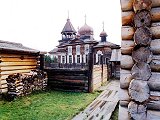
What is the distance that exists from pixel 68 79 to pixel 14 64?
3892 mm

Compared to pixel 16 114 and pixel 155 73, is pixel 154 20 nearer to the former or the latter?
pixel 155 73

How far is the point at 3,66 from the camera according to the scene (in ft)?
39.8

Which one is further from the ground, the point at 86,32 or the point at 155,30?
the point at 86,32

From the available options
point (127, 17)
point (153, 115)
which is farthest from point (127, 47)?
point (153, 115)

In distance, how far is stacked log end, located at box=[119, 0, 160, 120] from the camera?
10.7 ft

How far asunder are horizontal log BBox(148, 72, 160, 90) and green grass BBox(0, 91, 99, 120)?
524cm

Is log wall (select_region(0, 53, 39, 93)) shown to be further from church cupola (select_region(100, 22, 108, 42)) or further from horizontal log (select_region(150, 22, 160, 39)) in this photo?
church cupola (select_region(100, 22, 108, 42))

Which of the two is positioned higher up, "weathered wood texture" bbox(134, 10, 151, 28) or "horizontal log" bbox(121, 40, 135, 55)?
"weathered wood texture" bbox(134, 10, 151, 28)

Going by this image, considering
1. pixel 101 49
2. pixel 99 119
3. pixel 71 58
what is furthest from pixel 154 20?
pixel 71 58

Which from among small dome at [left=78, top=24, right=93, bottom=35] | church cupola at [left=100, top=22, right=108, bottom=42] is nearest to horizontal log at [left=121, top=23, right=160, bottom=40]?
church cupola at [left=100, top=22, right=108, bottom=42]

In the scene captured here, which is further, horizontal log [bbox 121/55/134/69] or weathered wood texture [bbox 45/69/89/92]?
weathered wood texture [bbox 45/69/89/92]

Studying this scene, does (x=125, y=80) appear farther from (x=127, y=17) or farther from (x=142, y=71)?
(x=127, y=17)

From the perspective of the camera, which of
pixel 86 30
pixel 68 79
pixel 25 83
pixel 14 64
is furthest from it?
pixel 86 30

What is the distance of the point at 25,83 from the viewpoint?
12523 mm
